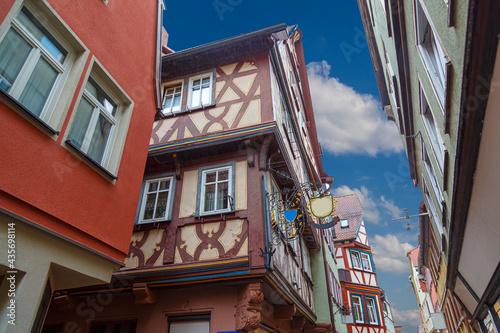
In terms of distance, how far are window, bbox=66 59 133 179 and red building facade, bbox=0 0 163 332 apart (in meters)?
0.01

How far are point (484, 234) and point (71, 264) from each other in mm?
5701

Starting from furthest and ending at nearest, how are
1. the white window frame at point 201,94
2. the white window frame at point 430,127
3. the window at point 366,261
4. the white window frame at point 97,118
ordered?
the window at point 366,261 → the white window frame at point 201,94 → the white window frame at point 430,127 → the white window frame at point 97,118

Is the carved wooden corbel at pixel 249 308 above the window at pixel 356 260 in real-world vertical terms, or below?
below

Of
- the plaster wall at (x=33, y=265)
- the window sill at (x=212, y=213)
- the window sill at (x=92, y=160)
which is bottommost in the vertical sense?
the plaster wall at (x=33, y=265)

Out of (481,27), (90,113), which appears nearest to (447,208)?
(481,27)

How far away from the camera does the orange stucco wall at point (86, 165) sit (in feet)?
10.1

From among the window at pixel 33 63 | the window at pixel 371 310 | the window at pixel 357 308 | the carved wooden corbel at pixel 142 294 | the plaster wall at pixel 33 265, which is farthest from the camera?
the window at pixel 371 310

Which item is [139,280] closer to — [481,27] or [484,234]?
[484,234]

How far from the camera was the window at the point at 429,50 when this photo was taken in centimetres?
508

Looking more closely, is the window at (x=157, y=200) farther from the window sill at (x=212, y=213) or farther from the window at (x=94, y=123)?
the window at (x=94, y=123)

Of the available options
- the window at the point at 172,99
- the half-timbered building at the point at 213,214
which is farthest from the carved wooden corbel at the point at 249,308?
the window at the point at 172,99

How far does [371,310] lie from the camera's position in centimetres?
2266

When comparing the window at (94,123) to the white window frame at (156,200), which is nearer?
the window at (94,123)

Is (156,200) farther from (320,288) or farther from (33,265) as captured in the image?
(320,288)
